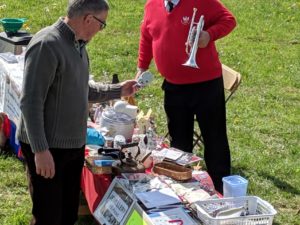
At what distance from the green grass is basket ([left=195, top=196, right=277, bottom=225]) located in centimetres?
113

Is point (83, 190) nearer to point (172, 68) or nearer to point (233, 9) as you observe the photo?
point (172, 68)

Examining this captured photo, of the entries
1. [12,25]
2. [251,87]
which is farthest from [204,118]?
[251,87]

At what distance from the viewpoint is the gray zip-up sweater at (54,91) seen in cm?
301

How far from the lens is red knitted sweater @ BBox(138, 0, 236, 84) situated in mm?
4254

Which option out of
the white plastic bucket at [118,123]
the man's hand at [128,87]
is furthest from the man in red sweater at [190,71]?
the man's hand at [128,87]

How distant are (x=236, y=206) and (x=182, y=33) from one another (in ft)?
4.45

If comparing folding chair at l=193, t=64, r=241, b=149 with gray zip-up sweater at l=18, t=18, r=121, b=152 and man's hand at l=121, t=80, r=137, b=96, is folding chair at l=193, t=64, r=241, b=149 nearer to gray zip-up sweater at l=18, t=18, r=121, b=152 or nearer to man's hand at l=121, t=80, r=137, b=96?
man's hand at l=121, t=80, r=137, b=96

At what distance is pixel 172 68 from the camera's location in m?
4.38

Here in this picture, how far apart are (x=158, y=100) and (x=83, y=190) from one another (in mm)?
2634

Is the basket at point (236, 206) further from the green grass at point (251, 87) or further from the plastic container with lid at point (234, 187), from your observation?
the green grass at point (251, 87)

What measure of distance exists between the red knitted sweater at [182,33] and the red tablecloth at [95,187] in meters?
0.92

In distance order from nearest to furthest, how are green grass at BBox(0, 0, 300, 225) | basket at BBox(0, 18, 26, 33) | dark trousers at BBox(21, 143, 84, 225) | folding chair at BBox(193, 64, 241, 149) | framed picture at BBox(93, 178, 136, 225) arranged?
dark trousers at BBox(21, 143, 84, 225) < framed picture at BBox(93, 178, 136, 225) < green grass at BBox(0, 0, 300, 225) < folding chair at BBox(193, 64, 241, 149) < basket at BBox(0, 18, 26, 33)

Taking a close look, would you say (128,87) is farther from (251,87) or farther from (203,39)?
(251,87)

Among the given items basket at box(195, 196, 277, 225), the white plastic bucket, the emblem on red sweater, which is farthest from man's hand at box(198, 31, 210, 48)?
basket at box(195, 196, 277, 225)
